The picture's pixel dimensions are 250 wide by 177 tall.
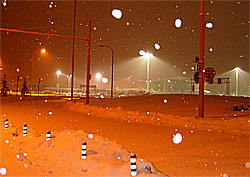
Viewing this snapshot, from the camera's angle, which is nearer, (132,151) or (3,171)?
(3,171)

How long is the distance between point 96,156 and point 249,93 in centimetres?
5318

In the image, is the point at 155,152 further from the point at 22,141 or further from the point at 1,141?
the point at 1,141

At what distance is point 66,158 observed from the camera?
7.84 m

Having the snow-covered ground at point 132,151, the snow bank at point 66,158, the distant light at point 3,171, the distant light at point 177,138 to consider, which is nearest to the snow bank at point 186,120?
the snow-covered ground at point 132,151

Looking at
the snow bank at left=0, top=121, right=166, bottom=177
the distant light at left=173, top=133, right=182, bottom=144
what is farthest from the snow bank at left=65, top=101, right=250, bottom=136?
the snow bank at left=0, top=121, right=166, bottom=177

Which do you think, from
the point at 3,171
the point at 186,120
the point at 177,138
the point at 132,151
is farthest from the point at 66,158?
the point at 186,120

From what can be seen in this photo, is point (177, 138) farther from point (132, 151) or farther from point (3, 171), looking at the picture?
point (3, 171)

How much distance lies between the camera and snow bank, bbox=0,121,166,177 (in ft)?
21.7

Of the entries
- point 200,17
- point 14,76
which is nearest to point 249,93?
point 200,17

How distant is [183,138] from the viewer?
471 inches

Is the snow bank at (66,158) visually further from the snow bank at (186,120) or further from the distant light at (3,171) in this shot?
the snow bank at (186,120)

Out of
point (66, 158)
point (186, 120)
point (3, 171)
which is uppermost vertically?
point (186, 120)

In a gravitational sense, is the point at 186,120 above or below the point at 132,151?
above

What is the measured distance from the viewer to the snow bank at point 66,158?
21.7 feet
